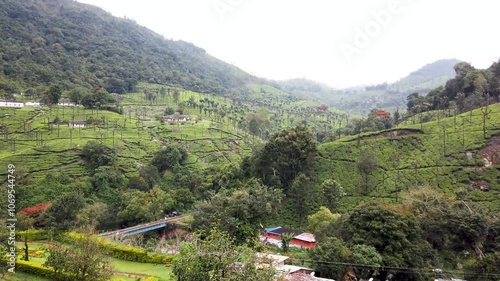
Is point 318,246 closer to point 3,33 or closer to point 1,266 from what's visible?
point 1,266

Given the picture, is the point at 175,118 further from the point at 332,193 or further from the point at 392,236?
the point at 392,236

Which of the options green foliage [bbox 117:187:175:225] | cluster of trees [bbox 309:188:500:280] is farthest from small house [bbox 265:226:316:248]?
green foliage [bbox 117:187:175:225]

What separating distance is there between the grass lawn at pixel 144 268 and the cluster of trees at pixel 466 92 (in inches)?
2136

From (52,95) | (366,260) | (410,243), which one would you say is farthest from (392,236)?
(52,95)

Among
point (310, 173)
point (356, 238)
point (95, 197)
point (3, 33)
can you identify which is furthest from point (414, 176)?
point (3, 33)

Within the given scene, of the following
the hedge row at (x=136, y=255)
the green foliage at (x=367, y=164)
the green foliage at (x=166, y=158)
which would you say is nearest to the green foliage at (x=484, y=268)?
the green foliage at (x=367, y=164)

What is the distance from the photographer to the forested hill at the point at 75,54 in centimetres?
10138

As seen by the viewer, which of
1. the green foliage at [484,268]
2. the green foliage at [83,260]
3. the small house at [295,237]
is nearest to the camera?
the green foliage at [83,260]

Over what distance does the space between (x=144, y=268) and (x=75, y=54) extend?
374 feet

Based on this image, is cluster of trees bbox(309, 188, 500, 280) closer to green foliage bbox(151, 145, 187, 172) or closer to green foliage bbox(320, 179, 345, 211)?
green foliage bbox(320, 179, 345, 211)

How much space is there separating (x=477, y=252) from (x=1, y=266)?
34.4 meters

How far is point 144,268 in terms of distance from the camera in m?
28.6

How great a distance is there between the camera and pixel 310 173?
4938 centimetres

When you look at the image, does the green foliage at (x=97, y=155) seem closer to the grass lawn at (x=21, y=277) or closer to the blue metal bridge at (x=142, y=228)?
the blue metal bridge at (x=142, y=228)
